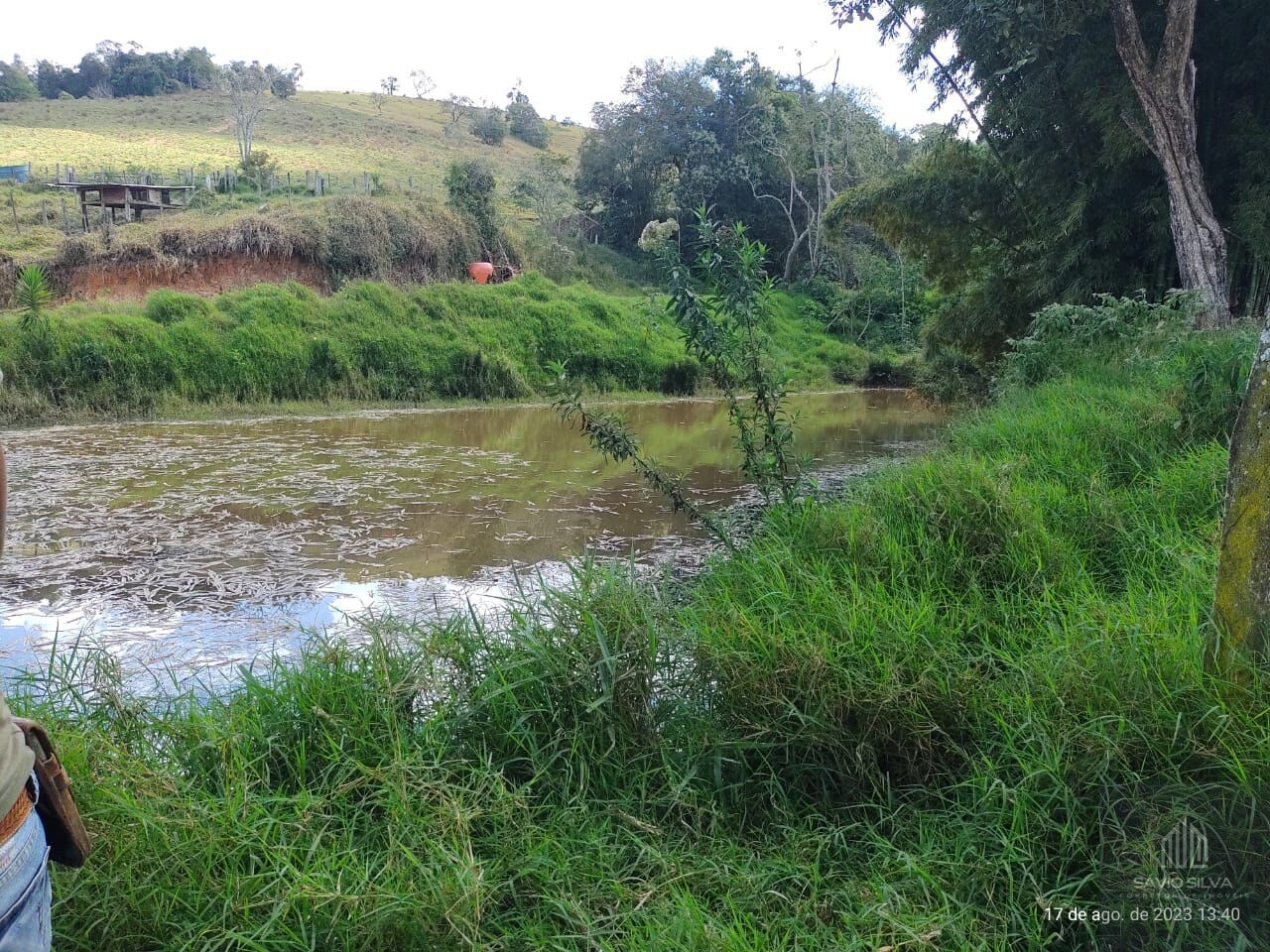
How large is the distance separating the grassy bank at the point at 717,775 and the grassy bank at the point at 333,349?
923 cm

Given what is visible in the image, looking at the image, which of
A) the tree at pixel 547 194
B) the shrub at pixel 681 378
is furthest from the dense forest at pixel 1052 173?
the tree at pixel 547 194

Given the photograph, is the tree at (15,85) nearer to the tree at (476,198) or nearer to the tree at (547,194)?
the tree at (547,194)

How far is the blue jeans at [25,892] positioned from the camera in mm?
1216

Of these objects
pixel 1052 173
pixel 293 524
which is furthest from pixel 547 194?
pixel 293 524

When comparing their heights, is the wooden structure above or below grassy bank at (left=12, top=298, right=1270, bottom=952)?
above

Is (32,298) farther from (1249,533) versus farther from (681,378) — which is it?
(1249,533)

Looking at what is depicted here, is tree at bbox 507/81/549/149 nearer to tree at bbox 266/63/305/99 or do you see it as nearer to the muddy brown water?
tree at bbox 266/63/305/99

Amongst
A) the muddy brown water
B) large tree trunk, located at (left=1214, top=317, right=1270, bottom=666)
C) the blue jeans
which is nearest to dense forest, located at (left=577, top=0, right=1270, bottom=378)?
the muddy brown water

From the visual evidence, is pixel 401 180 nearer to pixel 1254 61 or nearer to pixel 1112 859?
pixel 1254 61

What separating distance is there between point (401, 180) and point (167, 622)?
29.1 m

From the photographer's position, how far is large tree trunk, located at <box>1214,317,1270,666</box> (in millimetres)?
2359

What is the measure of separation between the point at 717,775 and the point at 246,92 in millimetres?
45615

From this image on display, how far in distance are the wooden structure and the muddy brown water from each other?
10588 mm

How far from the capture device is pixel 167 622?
494 centimetres
